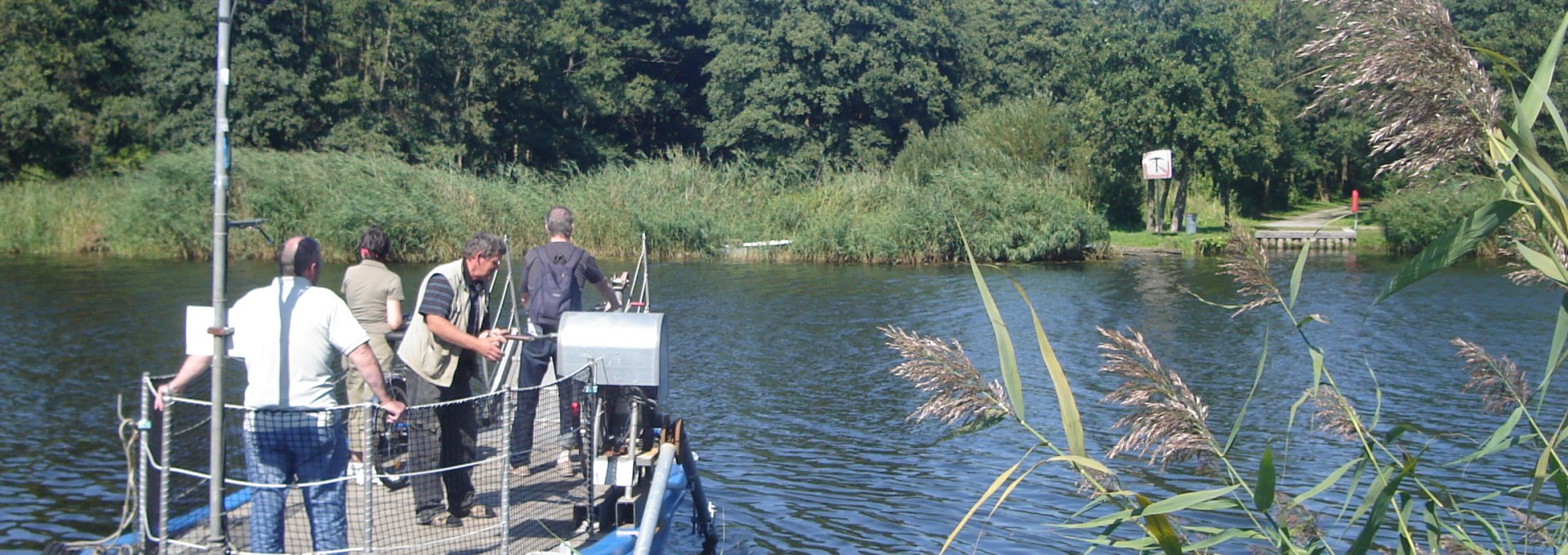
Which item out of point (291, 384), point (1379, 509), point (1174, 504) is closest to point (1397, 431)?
point (1379, 509)

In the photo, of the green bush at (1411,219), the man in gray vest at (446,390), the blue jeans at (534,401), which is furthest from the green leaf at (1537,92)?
the green bush at (1411,219)

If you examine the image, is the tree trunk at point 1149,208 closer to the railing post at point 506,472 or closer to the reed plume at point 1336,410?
the railing post at point 506,472

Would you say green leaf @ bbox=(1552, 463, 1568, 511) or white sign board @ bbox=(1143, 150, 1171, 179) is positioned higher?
white sign board @ bbox=(1143, 150, 1171, 179)

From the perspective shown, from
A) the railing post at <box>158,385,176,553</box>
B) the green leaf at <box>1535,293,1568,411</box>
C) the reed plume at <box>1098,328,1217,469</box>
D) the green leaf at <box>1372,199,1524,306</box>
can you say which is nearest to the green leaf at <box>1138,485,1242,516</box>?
the reed plume at <box>1098,328,1217,469</box>

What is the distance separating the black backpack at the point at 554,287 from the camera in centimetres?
777

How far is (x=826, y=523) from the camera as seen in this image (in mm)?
9133

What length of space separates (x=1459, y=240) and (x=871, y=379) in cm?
1172

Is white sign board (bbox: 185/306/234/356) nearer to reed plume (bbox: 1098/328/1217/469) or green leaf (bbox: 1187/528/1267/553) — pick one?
reed plume (bbox: 1098/328/1217/469)

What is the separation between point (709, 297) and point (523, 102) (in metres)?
31.8

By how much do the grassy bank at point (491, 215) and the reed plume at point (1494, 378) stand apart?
27.9m

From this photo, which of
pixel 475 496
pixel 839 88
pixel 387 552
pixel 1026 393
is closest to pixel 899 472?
pixel 1026 393

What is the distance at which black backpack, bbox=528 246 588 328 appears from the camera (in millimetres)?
7773

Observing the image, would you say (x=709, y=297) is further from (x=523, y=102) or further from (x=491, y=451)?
Result: (x=523, y=102)

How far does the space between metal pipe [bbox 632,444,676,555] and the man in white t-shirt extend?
1.35m
